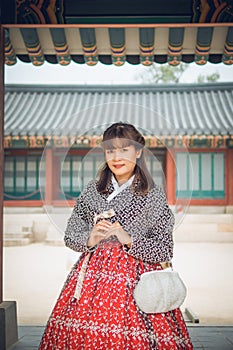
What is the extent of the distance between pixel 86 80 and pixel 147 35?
14391mm

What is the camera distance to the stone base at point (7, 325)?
2938 mm

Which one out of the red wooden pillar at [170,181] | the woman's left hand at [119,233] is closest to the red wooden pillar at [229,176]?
the red wooden pillar at [170,181]

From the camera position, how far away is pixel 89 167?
1346cm

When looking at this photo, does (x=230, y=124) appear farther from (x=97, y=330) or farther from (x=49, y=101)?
(x=97, y=330)

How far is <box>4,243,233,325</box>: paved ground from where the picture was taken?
188 inches

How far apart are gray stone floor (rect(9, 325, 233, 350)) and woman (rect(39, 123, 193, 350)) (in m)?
0.88

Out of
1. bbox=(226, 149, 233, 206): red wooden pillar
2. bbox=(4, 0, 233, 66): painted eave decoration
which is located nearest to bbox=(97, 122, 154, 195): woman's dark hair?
bbox=(4, 0, 233, 66): painted eave decoration

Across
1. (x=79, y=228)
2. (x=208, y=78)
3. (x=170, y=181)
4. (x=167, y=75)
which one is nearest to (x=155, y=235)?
(x=79, y=228)

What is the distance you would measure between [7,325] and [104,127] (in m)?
10.1

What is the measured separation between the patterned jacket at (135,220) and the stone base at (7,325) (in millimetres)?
949

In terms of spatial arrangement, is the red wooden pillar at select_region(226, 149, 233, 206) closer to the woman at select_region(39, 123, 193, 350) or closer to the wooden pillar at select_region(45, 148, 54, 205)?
the wooden pillar at select_region(45, 148, 54, 205)

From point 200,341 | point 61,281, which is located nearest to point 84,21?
point 200,341

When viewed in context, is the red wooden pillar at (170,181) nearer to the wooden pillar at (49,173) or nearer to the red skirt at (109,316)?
the wooden pillar at (49,173)

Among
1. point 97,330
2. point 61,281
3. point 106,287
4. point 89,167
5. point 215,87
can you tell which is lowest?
point 61,281
